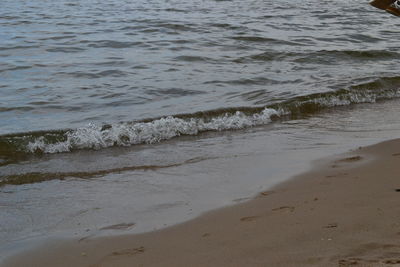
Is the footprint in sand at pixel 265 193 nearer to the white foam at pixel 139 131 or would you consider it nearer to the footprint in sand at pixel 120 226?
the footprint in sand at pixel 120 226

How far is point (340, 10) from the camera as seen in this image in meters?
16.1

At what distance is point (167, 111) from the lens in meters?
7.10

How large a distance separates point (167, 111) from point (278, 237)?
3954 millimetres

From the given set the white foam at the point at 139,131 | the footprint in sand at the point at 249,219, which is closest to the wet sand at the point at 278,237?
the footprint in sand at the point at 249,219

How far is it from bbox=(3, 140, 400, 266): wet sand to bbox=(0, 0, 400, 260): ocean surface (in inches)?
10.3

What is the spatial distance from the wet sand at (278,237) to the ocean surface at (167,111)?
26 cm

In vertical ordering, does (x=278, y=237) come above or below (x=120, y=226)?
above

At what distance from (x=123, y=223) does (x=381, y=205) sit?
63.5 inches

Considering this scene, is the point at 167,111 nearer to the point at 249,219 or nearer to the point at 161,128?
the point at 161,128

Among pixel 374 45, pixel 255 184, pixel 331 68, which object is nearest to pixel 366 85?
pixel 331 68

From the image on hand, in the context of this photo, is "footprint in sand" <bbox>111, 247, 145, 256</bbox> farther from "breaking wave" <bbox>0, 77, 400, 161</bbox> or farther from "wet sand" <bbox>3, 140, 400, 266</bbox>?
"breaking wave" <bbox>0, 77, 400, 161</bbox>

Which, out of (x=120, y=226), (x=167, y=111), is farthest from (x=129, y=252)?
(x=167, y=111)

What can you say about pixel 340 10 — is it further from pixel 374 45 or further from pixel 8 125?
pixel 8 125

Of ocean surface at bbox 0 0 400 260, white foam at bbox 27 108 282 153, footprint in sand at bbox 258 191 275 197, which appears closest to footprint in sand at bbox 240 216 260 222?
ocean surface at bbox 0 0 400 260
